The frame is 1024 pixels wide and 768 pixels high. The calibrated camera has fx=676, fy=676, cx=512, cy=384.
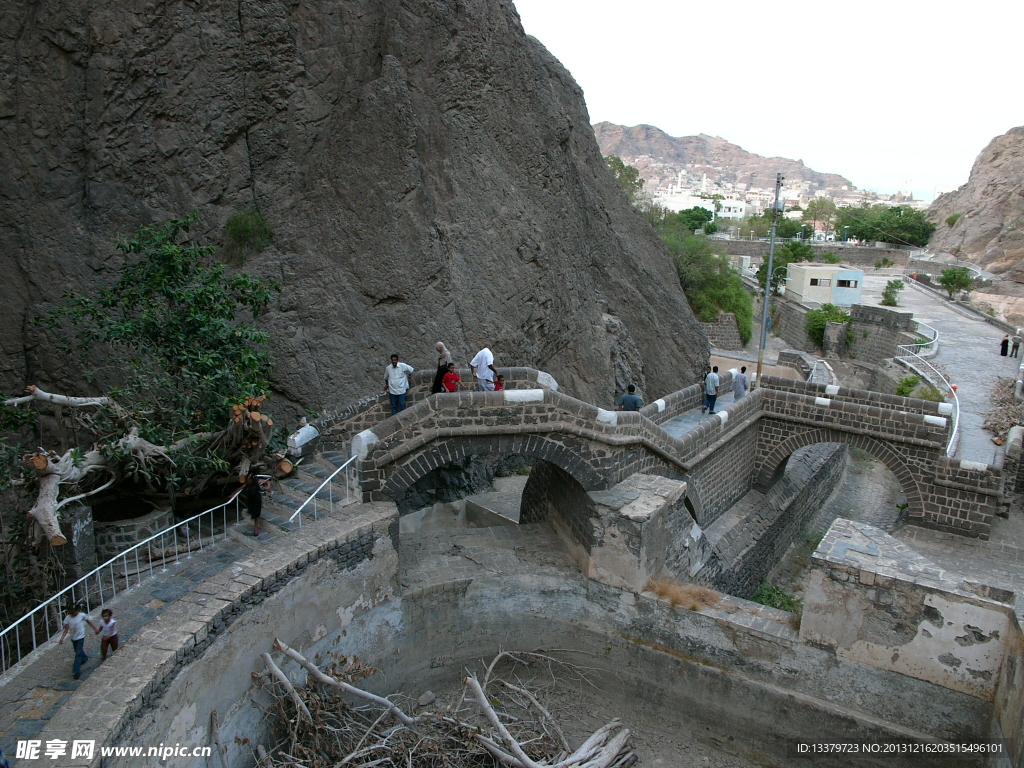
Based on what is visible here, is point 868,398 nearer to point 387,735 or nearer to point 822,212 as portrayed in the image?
point 387,735

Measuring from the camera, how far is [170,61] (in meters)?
14.1

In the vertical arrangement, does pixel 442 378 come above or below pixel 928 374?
above

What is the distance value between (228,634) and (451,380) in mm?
5789

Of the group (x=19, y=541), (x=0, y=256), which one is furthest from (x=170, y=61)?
(x=19, y=541)

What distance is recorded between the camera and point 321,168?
51.6 ft

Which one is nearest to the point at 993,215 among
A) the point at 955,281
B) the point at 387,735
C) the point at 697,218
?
the point at 955,281

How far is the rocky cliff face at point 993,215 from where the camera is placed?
2041 inches

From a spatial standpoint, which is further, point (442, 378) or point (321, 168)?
point (321, 168)

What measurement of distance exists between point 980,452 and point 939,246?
53058 mm

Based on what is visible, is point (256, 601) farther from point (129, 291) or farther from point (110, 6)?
point (110, 6)

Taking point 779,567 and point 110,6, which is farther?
point 779,567

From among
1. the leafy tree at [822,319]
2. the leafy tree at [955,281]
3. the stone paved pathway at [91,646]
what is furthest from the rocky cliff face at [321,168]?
the leafy tree at [955,281]

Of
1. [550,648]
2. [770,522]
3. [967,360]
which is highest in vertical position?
[967,360]

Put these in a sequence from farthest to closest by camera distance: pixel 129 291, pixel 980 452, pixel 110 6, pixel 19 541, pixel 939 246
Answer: pixel 939 246
pixel 980 452
pixel 110 6
pixel 129 291
pixel 19 541
